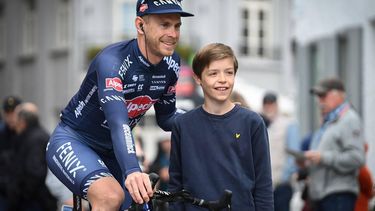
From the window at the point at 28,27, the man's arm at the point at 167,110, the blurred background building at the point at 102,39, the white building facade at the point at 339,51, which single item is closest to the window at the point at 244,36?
the blurred background building at the point at 102,39

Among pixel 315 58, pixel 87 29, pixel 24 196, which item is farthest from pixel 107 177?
pixel 87 29

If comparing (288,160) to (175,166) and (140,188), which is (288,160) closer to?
(175,166)

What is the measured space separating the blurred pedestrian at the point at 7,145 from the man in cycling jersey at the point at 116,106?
6.50 m

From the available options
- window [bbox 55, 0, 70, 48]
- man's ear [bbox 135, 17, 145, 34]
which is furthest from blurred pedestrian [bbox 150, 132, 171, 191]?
window [bbox 55, 0, 70, 48]

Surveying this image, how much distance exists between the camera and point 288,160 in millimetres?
12539

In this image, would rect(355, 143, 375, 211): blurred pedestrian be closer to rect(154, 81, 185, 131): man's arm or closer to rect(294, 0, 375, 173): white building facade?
rect(154, 81, 185, 131): man's arm

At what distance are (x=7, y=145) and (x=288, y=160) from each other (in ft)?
11.9

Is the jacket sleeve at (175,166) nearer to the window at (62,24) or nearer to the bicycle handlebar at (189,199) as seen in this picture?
the bicycle handlebar at (189,199)

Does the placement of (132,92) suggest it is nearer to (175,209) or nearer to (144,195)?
(175,209)

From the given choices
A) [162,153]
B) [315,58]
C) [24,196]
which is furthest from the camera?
[315,58]

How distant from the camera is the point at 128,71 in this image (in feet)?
20.9

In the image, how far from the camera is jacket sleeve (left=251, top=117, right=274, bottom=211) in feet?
20.1

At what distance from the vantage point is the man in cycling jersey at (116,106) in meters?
6.02

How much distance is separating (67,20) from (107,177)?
36296mm
